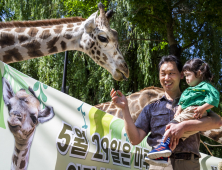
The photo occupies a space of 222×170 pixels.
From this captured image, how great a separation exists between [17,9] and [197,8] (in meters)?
6.74

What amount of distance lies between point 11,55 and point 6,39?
0.24 m

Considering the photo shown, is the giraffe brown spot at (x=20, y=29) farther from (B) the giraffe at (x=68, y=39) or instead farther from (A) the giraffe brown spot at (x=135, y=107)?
(A) the giraffe brown spot at (x=135, y=107)

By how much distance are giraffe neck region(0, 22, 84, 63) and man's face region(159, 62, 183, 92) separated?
2.12 metres

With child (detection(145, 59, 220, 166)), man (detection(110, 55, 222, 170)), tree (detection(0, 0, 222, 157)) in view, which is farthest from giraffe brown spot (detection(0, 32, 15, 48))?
tree (detection(0, 0, 222, 157))

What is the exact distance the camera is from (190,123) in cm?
189

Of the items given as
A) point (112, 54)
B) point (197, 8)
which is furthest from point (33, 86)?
point (197, 8)

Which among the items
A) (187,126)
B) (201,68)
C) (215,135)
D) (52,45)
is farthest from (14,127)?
(215,135)

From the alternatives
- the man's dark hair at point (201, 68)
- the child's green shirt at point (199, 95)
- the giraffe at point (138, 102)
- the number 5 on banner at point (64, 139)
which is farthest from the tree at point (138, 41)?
the number 5 on banner at point (64, 139)

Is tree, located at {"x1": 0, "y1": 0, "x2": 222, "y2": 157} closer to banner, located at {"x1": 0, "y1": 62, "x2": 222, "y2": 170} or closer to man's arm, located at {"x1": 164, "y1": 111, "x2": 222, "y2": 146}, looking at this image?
Answer: banner, located at {"x1": 0, "y1": 62, "x2": 222, "y2": 170}

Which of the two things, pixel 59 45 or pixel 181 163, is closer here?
pixel 181 163

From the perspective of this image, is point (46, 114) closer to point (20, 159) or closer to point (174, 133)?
point (20, 159)

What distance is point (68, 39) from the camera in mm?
4016

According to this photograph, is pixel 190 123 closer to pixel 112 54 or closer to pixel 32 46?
pixel 112 54

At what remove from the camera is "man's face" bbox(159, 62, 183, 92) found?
2.18m
